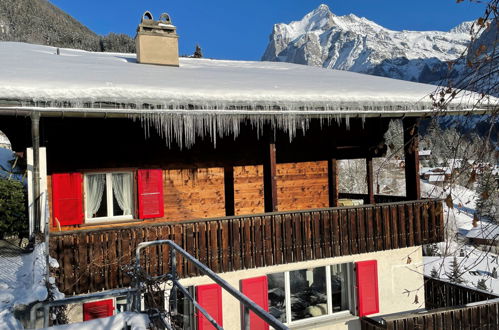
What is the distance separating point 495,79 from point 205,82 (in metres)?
5.78

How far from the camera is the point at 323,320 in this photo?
9.40 metres

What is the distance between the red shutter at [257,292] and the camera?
857 centimetres

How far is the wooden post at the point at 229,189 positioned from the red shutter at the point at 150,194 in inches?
65.4

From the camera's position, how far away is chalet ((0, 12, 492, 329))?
668cm

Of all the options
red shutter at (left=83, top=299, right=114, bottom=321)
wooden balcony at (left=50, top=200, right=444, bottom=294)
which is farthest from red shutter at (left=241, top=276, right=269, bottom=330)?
red shutter at (left=83, top=299, right=114, bottom=321)

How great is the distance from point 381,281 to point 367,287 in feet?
1.90

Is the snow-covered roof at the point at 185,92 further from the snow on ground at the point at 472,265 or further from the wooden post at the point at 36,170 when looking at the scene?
the snow on ground at the point at 472,265

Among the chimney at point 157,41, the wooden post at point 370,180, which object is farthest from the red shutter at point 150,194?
the wooden post at point 370,180

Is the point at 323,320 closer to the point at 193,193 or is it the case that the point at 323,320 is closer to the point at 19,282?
the point at 193,193

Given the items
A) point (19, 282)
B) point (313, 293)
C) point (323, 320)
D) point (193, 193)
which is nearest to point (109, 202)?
point (193, 193)

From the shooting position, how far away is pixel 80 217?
8.29 meters

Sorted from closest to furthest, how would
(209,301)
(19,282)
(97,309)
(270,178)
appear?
1. (19,282)
2. (97,309)
3. (270,178)
4. (209,301)

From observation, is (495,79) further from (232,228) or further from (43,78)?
(43,78)

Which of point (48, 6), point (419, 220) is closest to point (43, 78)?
point (419, 220)
